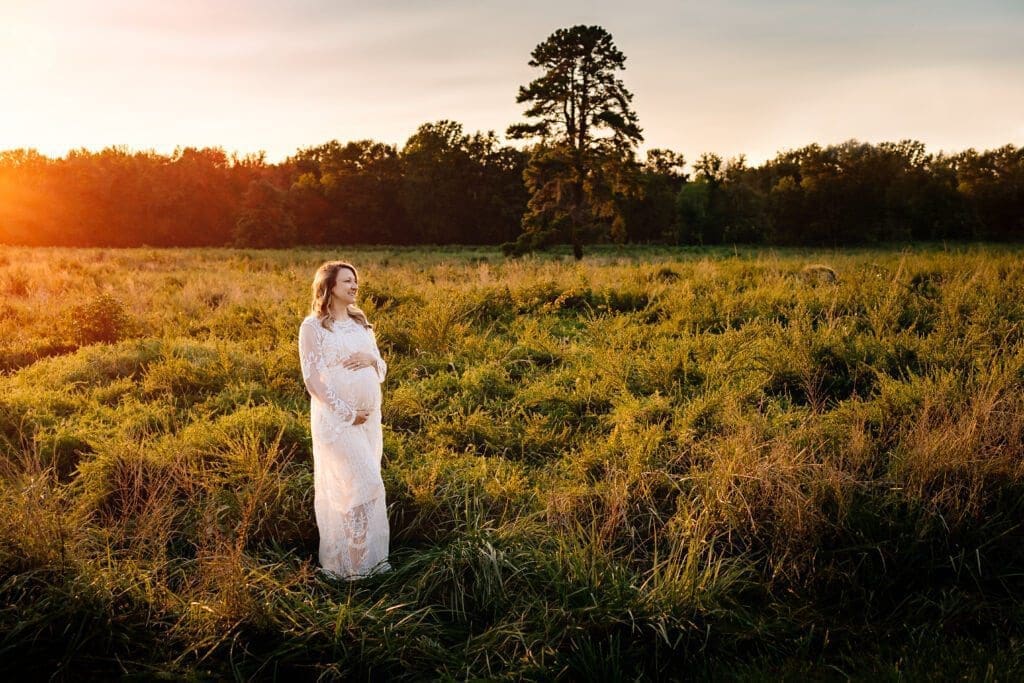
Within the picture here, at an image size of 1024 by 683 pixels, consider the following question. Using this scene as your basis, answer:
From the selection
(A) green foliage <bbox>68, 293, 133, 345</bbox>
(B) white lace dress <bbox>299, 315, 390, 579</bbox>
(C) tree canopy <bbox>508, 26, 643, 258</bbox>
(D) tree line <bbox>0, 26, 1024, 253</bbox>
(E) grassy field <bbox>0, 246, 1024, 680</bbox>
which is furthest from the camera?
(D) tree line <bbox>0, 26, 1024, 253</bbox>

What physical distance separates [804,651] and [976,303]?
774cm

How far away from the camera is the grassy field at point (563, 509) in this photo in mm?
3400

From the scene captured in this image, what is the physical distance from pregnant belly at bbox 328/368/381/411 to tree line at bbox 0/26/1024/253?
45.3 meters

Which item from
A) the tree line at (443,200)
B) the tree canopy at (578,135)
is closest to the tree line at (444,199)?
the tree line at (443,200)

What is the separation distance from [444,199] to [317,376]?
207ft

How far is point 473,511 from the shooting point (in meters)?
4.86

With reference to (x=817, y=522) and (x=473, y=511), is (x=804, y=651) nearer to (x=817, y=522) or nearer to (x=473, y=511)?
(x=817, y=522)

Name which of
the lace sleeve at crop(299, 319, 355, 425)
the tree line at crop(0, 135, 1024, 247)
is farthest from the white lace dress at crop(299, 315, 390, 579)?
the tree line at crop(0, 135, 1024, 247)

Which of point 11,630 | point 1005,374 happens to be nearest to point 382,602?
point 11,630

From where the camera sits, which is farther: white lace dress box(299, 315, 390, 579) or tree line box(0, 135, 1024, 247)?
tree line box(0, 135, 1024, 247)

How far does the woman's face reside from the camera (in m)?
4.27

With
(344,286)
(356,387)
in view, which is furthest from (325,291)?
(356,387)

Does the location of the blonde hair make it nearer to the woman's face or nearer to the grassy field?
the woman's face

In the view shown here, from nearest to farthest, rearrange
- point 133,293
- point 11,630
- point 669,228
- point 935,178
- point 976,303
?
point 11,630 → point 976,303 → point 133,293 → point 935,178 → point 669,228
